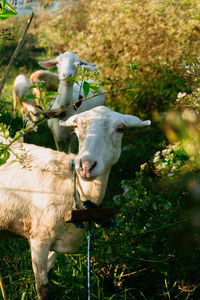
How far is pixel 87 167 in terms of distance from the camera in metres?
1.82

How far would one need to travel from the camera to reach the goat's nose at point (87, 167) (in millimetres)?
1821

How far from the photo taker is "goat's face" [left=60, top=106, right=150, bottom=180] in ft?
6.07

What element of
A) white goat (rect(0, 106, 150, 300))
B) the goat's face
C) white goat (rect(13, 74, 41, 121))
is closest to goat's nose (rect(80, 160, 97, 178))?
the goat's face

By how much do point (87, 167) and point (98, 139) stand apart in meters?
0.24

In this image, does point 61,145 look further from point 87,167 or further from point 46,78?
point 87,167

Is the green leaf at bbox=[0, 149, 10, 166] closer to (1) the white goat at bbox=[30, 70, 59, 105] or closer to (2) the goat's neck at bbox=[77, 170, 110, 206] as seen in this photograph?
(2) the goat's neck at bbox=[77, 170, 110, 206]

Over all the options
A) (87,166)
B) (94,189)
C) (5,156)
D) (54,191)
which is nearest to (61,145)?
(54,191)

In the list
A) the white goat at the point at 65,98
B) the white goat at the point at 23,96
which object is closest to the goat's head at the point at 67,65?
the white goat at the point at 65,98

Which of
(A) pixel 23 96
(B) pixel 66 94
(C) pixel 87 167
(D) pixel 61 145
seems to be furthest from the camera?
(A) pixel 23 96

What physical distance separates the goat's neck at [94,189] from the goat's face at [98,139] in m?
0.09

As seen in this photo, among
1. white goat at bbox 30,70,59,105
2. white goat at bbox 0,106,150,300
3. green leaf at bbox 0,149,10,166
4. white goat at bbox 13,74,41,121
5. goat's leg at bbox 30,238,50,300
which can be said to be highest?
green leaf at bbox 0,149,10,166

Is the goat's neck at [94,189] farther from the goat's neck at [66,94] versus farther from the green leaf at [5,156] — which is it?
the goat's neck at [66,94]

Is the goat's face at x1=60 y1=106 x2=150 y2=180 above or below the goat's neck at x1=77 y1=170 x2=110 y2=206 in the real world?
above

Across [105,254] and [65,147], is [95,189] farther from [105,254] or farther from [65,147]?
[65,147]
